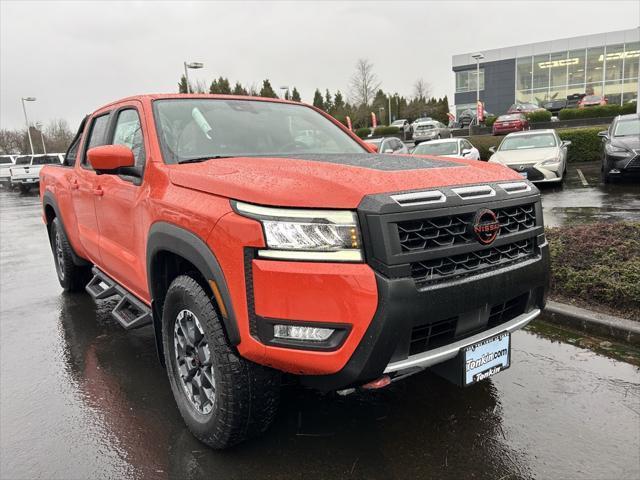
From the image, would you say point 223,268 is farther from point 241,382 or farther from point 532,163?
point 532,163

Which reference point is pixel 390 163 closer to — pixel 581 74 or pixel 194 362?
pixel 194 362

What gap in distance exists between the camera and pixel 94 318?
5027mm

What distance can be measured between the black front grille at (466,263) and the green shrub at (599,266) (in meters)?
2.09

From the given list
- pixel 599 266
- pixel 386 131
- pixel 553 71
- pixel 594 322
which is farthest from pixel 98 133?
pixel 553 71

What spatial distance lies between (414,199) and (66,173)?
4.16 meters

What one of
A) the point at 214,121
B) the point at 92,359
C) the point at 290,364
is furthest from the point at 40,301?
the point at 290,364

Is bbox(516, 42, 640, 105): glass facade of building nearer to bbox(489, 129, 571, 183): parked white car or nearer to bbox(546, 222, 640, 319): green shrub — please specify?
bbox(489, 129, 571, 183): parked white car

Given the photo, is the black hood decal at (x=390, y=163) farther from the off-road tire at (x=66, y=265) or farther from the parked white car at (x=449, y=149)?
the parked white car at (x=449, y=149)

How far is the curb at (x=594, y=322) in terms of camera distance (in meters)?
3.89

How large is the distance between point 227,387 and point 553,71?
60152mm

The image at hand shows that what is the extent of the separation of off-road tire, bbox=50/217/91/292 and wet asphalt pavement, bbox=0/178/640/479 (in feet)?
4.66

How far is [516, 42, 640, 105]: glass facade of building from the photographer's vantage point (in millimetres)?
50469

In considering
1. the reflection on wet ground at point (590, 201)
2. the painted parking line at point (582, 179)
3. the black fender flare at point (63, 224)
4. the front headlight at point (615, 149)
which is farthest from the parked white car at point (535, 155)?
the black fender flare at point (63, 224)

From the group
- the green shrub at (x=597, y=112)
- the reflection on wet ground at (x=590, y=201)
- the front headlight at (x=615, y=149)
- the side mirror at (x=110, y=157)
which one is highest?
the side mirror at (x=110, y=157)
